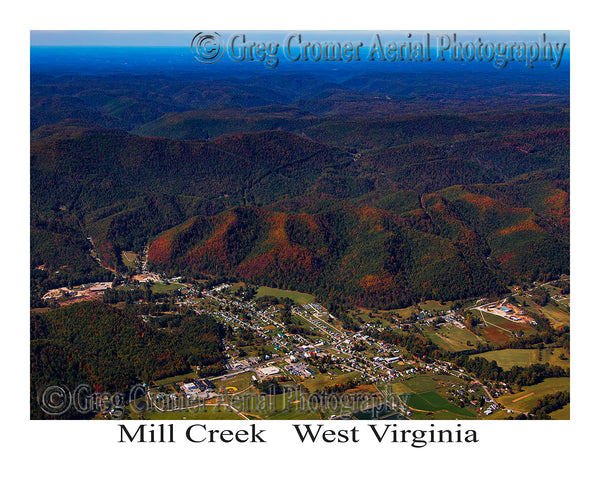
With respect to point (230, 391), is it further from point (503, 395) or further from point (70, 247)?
point (70, 247)

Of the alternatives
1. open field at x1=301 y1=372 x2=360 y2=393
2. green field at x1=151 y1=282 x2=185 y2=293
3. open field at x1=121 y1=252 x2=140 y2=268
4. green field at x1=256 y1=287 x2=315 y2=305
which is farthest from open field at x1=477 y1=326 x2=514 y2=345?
open field at x1=121 y1=252 x2=140 y2=268

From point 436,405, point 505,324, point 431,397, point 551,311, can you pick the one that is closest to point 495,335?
point 505,324

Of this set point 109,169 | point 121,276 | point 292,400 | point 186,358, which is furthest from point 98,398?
point 109,169

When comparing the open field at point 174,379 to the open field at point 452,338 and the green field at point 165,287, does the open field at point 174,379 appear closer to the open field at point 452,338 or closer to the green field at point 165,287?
the green field at point 165,287

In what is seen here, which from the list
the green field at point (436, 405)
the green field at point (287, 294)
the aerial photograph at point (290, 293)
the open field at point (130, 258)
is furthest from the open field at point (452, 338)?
the open field at point (130, 258)

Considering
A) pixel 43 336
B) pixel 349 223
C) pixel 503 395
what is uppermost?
pixel 349 223

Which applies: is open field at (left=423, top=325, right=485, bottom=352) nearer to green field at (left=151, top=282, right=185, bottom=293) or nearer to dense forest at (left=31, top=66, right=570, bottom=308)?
dense forest at (left=31, top=66, right=570, bottom=308)
